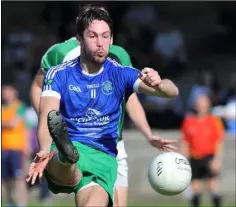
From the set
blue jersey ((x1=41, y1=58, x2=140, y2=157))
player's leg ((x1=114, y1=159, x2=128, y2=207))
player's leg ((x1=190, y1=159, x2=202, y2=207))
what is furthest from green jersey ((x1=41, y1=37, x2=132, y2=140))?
player's leg ((x1=190, y1=159, x2=202, y2=207))

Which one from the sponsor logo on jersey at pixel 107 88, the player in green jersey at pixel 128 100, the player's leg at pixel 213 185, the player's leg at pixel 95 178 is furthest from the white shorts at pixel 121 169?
the player's leg at pixel 213 185

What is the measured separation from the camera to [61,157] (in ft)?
20.9

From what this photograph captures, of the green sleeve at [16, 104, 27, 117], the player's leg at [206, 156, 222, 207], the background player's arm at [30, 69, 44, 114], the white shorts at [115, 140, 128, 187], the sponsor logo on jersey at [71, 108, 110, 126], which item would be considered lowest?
the player's leg at [206, 156, 222, 207]

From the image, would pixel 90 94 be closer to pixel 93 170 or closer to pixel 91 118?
pixel 91 118

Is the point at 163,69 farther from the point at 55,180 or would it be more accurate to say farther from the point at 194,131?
the point at 55,180

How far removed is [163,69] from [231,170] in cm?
260

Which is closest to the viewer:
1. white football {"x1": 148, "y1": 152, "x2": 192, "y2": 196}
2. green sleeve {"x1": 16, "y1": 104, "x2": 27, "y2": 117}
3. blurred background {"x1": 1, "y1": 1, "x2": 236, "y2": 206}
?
white football {"x1": 148, "y1": 152, "x2": 192, "y2": 196}

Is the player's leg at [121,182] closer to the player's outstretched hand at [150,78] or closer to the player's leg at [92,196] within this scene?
the player's leg at [92,196]

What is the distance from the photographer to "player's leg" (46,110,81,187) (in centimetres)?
606

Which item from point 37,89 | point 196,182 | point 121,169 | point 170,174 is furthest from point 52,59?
point 196,182

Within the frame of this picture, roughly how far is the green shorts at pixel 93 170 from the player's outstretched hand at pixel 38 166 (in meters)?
0.41

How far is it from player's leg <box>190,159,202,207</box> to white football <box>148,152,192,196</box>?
24.4ft

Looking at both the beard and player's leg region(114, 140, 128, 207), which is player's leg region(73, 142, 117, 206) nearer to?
the beard

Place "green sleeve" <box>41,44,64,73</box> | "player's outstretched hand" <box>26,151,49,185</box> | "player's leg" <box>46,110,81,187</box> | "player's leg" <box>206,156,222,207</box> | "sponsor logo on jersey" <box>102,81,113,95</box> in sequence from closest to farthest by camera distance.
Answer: "player's leg" <box>46,110,81,187</box>
"player's outstretched hand" <box>26,151,49,185</box>
"sponsor logo on jersey" <box>102,81,113,95</box>
"green sleeve" <box>41,44,64,73</box>
"player's leg" <box>206,156,222,207</box>
